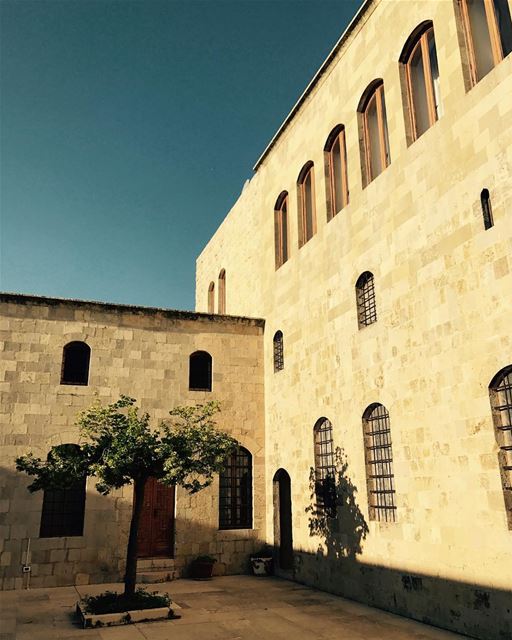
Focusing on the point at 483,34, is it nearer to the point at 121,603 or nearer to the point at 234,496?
the point at 121,603

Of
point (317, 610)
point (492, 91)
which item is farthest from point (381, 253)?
point (317, 610)

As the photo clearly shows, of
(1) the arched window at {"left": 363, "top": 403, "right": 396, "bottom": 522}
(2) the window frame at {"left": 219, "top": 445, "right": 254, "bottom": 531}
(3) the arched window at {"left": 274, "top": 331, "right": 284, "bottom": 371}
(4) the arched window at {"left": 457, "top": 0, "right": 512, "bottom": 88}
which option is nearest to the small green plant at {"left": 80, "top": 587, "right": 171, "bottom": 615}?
(1) the arched window at {"left": 363, "top": 403, "right": 396, "bottom": 522}

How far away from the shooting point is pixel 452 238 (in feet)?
28.0

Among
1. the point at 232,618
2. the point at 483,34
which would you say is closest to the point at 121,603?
the point at 232,618

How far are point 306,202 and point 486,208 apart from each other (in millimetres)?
6801

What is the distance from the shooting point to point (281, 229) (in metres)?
15.6

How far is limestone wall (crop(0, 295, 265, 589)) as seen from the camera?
1210 centimetres

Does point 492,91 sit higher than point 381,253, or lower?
higher

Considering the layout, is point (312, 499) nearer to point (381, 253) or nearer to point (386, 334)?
point (386, 334)

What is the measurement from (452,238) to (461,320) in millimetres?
1301

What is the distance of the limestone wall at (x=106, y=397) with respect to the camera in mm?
12102

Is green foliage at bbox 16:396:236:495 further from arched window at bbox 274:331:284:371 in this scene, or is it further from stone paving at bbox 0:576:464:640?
arched window at bbox 274:331:284:371

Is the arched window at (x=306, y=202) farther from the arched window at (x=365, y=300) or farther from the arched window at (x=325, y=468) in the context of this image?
the arched window at (x=325, y=468)

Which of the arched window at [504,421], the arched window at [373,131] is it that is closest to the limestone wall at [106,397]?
the arched window at [373,131]
